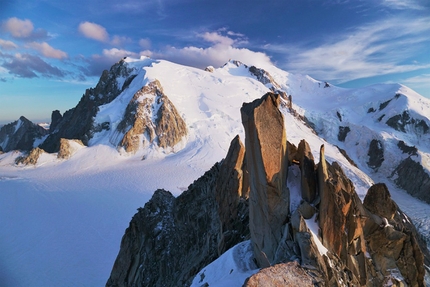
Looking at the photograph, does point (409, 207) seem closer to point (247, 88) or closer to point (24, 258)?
point (247, 88)

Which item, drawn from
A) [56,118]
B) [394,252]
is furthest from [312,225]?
[56,118]

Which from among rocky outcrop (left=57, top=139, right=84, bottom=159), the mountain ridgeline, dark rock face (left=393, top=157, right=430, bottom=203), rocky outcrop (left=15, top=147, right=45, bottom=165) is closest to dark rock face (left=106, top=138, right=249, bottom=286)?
the mountain ridgeline

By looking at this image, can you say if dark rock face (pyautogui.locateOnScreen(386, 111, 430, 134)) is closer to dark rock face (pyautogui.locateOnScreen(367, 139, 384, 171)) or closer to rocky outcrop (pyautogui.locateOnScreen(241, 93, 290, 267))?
dark rock face (pyautogui.locateOnScreen(367, 139, 384, 171))

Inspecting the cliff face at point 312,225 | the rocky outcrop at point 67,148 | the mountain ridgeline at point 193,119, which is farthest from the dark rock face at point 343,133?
the cliff face at point 312,225

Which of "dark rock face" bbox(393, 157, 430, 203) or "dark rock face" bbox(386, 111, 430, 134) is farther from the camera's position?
"dark rock face" bbox(386, 111, 430, 134)

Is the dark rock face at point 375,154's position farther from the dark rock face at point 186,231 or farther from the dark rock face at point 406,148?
the dark rock face at point 186,231

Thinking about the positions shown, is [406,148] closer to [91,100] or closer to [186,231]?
[186,231]

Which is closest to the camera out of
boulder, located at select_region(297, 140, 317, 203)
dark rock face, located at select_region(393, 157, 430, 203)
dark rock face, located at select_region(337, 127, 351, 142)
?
boulder, located at select_region(297, 140, 317, 203)
